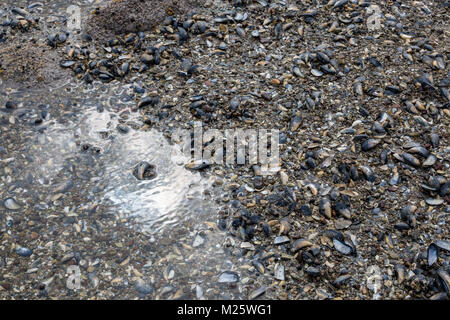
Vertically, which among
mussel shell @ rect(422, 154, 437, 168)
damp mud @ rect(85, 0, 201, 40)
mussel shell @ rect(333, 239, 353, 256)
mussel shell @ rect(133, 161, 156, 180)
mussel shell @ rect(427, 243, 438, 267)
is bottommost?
mussel shell @ rect(333, 239, 353, 256)

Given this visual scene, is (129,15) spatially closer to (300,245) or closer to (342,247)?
(300,245)

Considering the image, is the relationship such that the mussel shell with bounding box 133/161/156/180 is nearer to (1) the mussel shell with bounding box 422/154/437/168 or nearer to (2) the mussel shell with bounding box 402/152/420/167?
(2) the mussel shell with bounding box 402/152/420/167

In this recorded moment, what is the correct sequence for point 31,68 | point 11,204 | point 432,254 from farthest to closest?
point 31,68 → point 11,204 → point 432,254

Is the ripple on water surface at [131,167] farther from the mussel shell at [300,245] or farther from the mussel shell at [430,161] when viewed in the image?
the mussel shell at [430,161]

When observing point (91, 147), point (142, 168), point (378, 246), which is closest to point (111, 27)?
point (91, 147)

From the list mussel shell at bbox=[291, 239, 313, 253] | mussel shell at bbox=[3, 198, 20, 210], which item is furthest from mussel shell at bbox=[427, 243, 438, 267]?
mussel shell at bbox=[3, 198, 20, 210]

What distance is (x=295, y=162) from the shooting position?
3.78m

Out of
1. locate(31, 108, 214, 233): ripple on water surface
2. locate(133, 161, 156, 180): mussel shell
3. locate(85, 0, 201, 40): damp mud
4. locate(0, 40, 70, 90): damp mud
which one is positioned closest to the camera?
locate(31, 108, 214, 233): ripple on water surface

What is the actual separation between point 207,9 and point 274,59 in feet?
3.68

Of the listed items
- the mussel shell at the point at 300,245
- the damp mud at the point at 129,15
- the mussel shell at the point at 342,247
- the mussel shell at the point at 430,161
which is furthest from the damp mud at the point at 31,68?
the mussel shell at the point at 430,161

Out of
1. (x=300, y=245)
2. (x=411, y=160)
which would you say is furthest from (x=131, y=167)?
(x=411, y=160)

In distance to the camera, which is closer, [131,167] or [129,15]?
[131,167]

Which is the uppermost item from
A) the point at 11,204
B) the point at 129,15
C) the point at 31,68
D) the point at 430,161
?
the point at 129,15
